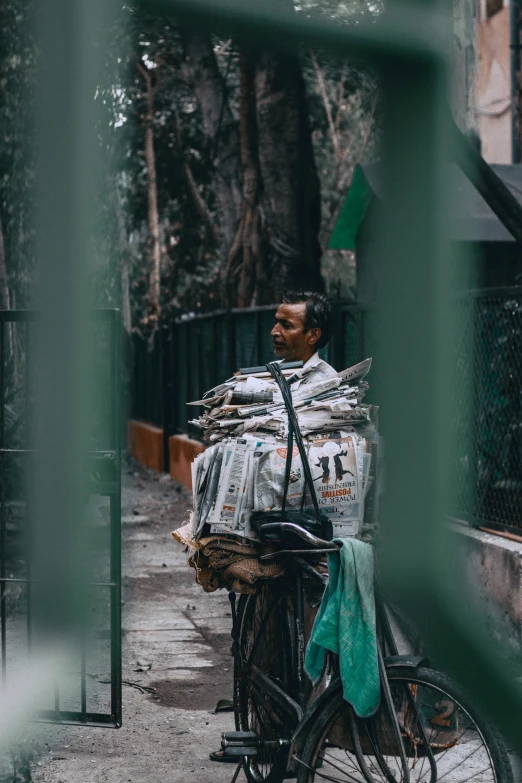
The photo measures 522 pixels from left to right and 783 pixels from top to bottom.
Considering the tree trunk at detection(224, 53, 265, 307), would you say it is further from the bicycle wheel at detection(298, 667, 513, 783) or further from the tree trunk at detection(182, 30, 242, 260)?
the bicycle wheel at detection(298, 667, 513, 783)

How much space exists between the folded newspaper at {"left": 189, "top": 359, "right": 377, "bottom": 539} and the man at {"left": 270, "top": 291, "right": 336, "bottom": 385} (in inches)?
4.5

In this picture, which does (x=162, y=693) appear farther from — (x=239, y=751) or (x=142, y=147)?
(x=142, y=147)

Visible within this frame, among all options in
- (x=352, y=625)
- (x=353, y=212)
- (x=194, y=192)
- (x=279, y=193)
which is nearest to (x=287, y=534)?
(x=352, y=625)

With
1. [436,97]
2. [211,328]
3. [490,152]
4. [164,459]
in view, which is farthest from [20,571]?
[490,152]

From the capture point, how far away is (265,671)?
3.99 m

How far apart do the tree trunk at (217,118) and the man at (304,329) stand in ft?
37.1

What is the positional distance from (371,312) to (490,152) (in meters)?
13.9

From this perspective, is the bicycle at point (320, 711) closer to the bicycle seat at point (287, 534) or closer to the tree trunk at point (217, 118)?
the bicycle seat at point (287, 534)

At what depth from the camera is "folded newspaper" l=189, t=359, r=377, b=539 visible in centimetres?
373

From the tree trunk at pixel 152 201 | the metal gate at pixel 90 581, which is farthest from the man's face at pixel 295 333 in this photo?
the tree trunk at pixel 152 201

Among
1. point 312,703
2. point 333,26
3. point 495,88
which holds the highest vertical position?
point 495,88

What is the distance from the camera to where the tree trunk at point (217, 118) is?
15492 millimetres

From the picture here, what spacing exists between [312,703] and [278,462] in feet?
2.45

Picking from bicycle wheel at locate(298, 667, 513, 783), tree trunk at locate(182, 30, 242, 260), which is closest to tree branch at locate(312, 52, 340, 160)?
tree trunk at locate(182, 30, 242, 260)
